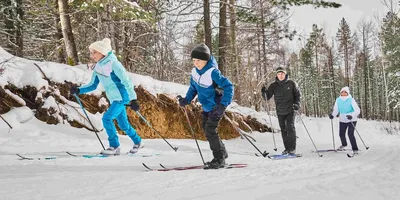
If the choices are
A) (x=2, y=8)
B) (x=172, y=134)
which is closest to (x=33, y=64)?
(x=172, y=134)

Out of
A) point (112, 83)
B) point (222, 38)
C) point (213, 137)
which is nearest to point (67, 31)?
point (222, 38)

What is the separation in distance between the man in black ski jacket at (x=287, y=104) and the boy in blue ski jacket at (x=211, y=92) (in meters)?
2.56

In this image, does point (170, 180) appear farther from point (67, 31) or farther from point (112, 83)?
point (67, 31)

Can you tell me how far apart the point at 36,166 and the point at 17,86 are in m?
3.74

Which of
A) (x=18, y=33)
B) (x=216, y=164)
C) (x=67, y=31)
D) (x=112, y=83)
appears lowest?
(x=216, y=164)

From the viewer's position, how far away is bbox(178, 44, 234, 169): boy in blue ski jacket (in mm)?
4422

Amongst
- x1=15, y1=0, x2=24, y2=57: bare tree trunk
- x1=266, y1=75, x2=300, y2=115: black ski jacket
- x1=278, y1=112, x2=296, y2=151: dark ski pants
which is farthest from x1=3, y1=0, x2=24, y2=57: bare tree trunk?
x1=278, y1=112, x2=296, y2=151: dark ski pants

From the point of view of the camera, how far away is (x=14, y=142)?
6.01m

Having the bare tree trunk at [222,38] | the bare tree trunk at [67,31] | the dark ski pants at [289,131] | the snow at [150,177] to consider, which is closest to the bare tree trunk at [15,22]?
the bare tree trunk at [67,31]

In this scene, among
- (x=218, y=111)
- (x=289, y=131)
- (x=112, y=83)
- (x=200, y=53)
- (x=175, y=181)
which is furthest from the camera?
(x=289, y=131)

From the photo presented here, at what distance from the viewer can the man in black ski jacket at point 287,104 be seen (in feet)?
22.5

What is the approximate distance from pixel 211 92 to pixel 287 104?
9.40 feet

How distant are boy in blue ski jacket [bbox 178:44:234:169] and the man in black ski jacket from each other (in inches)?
101

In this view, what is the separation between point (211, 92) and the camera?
15.2 ft
